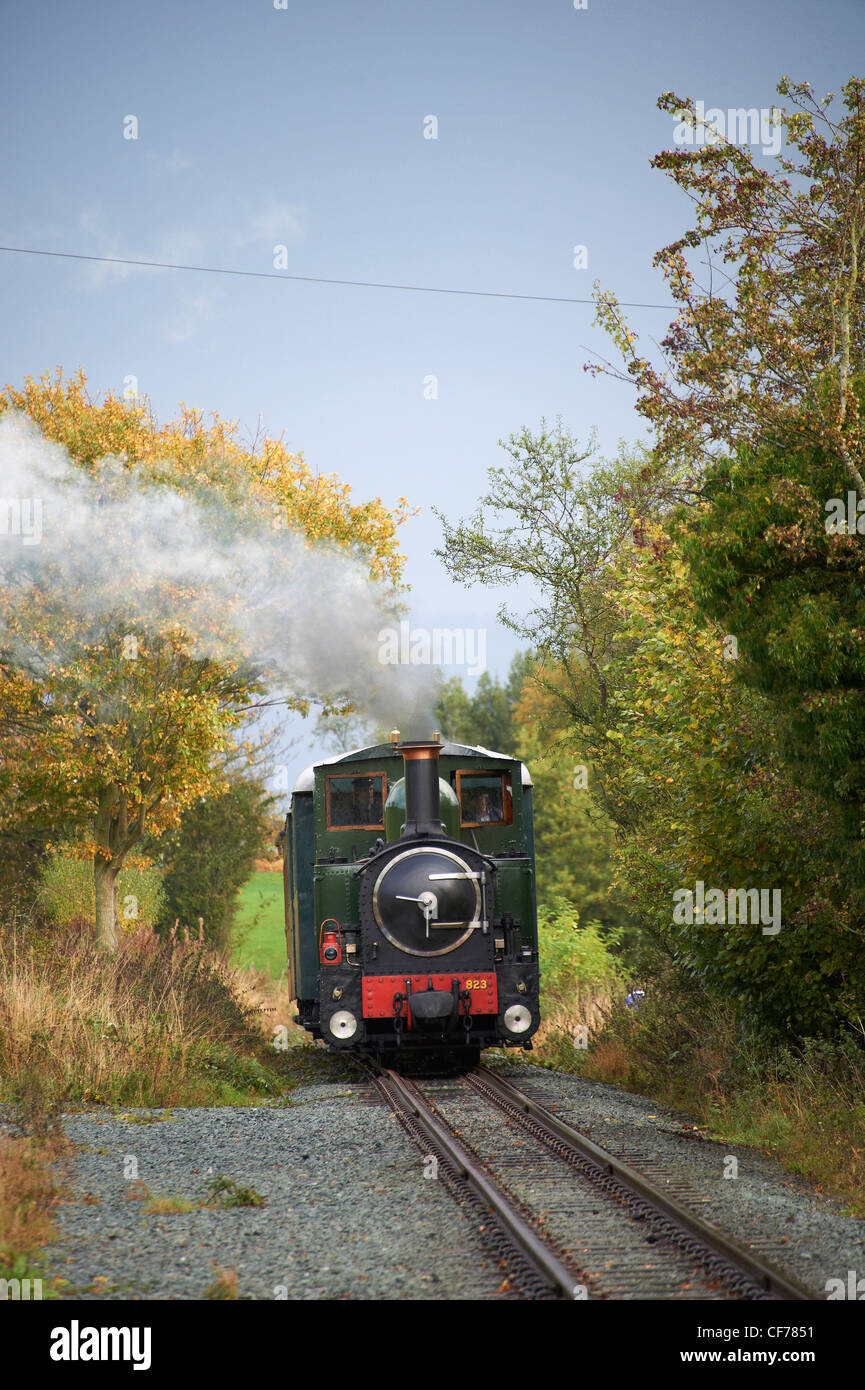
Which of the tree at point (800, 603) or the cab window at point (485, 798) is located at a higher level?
the tree at point (800, 603)

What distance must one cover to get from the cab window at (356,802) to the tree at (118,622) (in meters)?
4.56

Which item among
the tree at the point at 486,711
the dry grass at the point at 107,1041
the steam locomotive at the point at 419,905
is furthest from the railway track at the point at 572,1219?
the tree at the point at 486,711

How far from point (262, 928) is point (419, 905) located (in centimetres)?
2999

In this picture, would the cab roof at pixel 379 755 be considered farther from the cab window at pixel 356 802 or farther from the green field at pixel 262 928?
the green field at pixel 262 928

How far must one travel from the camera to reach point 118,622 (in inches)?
764

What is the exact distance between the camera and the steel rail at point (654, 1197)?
216 inches

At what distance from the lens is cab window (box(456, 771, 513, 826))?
45.5 ft

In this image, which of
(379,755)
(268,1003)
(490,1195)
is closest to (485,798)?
(379,755)

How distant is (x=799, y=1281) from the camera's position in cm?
559

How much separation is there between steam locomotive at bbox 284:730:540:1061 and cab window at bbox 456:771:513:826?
20 mm

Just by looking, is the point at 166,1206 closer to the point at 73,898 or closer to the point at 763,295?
the point at 763,295

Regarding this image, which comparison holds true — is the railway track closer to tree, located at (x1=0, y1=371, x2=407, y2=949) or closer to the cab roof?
the cab roof
